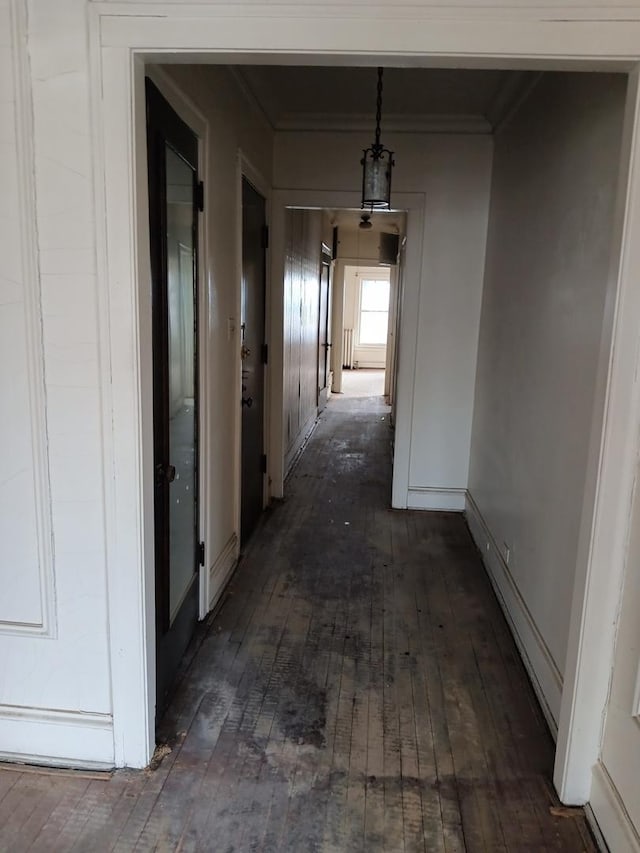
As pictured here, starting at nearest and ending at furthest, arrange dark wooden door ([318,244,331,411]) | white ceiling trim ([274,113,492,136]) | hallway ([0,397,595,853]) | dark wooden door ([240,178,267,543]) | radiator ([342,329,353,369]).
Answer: hallway ([0,397,595,853]) → dark wooden door ([240,178,267,543]) → white ceiling trim ([274,113,492,136]) → dark wooden door ([318,244,331,411]) → radiator ([342,329,353,369])

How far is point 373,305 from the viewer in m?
13.5

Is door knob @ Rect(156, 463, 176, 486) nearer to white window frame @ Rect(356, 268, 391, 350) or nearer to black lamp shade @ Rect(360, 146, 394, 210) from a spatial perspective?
black lamp shade @ Rect(360, 146, 394, 210)

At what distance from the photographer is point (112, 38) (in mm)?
1618

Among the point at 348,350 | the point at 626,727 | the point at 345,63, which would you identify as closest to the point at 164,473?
the point at 345,63

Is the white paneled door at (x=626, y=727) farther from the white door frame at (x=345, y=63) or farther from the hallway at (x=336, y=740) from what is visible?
the hallway at (x=336, y=740)

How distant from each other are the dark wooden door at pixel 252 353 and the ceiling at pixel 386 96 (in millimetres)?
559

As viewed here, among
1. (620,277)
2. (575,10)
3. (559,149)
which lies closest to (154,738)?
(620,277)

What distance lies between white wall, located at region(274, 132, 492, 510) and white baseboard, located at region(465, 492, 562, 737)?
2.67 ft

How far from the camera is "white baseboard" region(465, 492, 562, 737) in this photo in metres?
2.24

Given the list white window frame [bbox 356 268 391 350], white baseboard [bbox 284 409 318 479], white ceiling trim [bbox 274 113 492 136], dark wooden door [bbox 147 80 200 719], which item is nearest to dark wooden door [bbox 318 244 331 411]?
white baseboard [bbox 284 409 318 479]

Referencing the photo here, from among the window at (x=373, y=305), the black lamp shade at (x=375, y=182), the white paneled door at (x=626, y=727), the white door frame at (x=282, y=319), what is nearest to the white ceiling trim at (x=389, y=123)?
the white door frame at (x=282, y=319)

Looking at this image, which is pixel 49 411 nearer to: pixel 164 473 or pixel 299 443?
pixel 164 473

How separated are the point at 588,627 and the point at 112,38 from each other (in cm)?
205

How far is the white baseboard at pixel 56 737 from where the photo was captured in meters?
1.96
